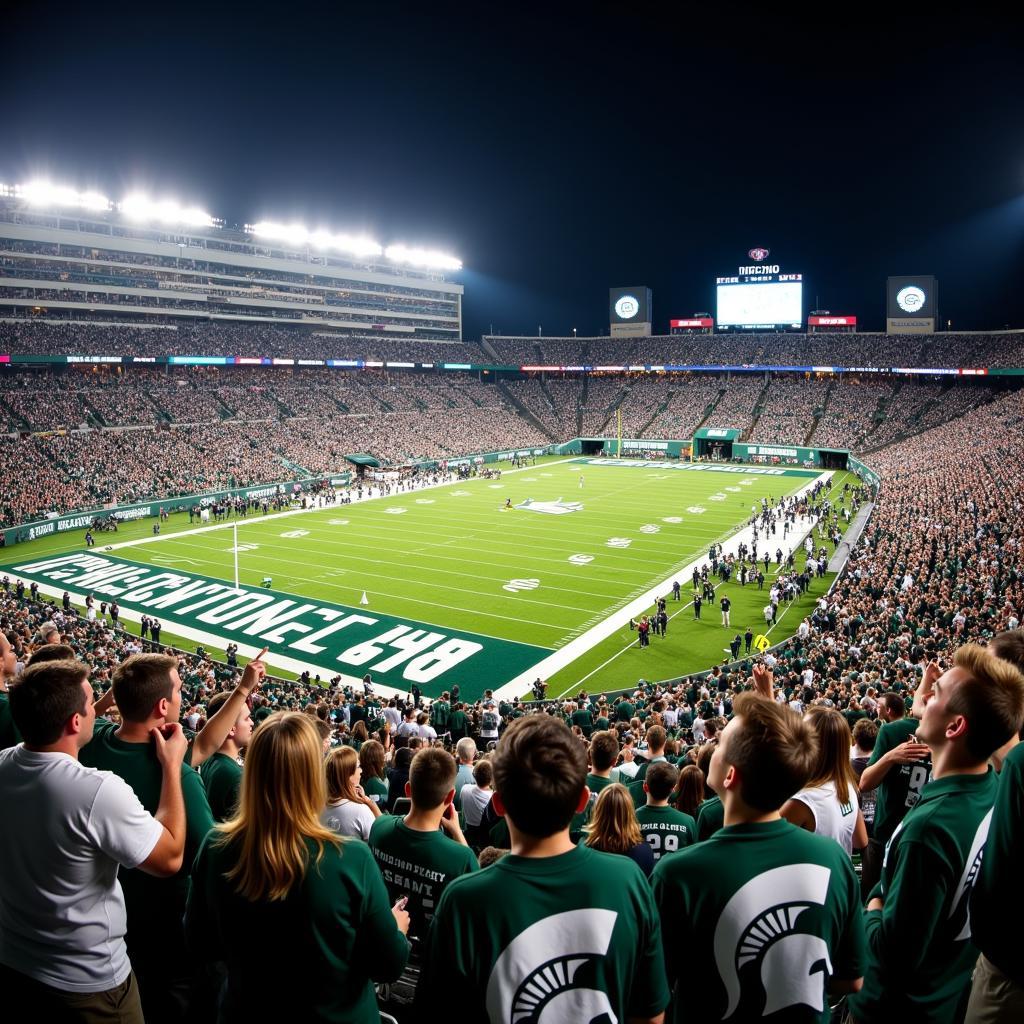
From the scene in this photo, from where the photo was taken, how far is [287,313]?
82.5 m

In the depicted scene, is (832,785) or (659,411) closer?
(832,785)

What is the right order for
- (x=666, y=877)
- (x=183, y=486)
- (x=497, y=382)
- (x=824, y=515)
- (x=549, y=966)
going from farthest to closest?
(x=497, y=382)
(x=183, y=486)
(x=824, y=515)
(x=666, y=877)
(x=549, y=966)

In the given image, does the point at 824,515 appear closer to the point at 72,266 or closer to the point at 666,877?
the point at 666,877

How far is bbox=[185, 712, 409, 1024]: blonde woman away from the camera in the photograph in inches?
102

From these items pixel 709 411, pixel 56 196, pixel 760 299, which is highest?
pixel 56 196

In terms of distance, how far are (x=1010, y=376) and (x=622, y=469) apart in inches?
1474

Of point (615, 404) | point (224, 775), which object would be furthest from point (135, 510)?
point (615, 404)

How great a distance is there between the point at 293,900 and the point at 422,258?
321 feet

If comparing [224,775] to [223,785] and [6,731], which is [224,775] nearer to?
[223,785]

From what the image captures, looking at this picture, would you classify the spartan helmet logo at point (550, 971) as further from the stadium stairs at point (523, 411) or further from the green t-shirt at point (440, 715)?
the stadium stairs at point (523, 411)

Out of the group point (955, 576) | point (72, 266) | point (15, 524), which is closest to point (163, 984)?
point (955, 576)

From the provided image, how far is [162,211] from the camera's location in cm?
6844

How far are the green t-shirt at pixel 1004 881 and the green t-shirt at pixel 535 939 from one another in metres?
1.35

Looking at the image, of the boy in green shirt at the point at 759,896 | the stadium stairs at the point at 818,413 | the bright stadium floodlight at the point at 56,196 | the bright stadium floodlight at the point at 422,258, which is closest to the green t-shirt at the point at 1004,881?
the boy in green shirt at the point at 759,896
